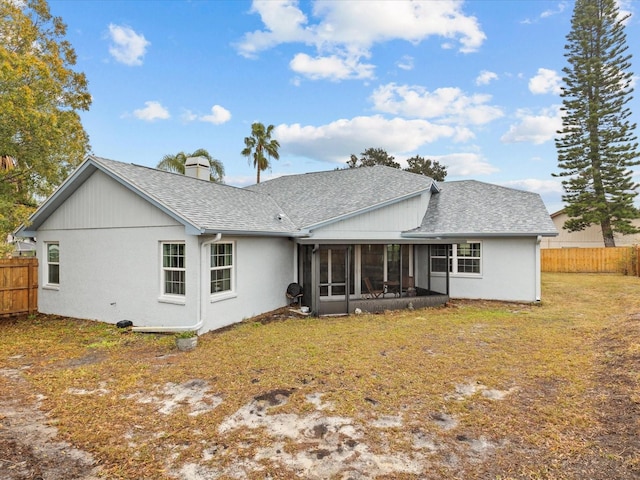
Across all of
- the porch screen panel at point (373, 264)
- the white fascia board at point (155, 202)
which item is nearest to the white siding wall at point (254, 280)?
the white fascia board at point (155, 202)

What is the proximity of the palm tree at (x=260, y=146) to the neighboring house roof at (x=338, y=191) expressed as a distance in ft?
48.0

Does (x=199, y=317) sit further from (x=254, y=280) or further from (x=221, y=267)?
(x=254, y=280)

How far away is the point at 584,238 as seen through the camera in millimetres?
31359

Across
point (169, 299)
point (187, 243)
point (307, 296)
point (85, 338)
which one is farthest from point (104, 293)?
point (307, 296)

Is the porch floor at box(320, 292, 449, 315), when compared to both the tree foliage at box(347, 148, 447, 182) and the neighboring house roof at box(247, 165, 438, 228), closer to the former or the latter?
the neighboring house roof at box(247, 165, 438, 228)

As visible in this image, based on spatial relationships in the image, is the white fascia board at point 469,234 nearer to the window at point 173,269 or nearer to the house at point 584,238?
the window at point 173,269

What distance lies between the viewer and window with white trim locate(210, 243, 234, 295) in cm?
937

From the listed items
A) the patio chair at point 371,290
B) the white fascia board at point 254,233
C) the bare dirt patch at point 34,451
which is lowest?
the bare dirt patch at point 34,451

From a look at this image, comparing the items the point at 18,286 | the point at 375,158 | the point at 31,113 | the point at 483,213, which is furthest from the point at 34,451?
the point at 375,158

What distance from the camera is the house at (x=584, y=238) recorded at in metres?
30.1

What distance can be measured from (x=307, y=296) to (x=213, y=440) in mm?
8193

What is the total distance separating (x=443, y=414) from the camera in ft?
15.1

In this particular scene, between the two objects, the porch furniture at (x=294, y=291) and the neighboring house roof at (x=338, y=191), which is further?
the neighboring house roof at (x=338, y=191)

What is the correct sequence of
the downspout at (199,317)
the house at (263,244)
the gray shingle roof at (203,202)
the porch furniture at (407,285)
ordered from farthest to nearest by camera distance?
the porch furniture at (407,285)
the house at (263,244)
the gray shingle roof at (203,202)
the downspout at (199,317)
